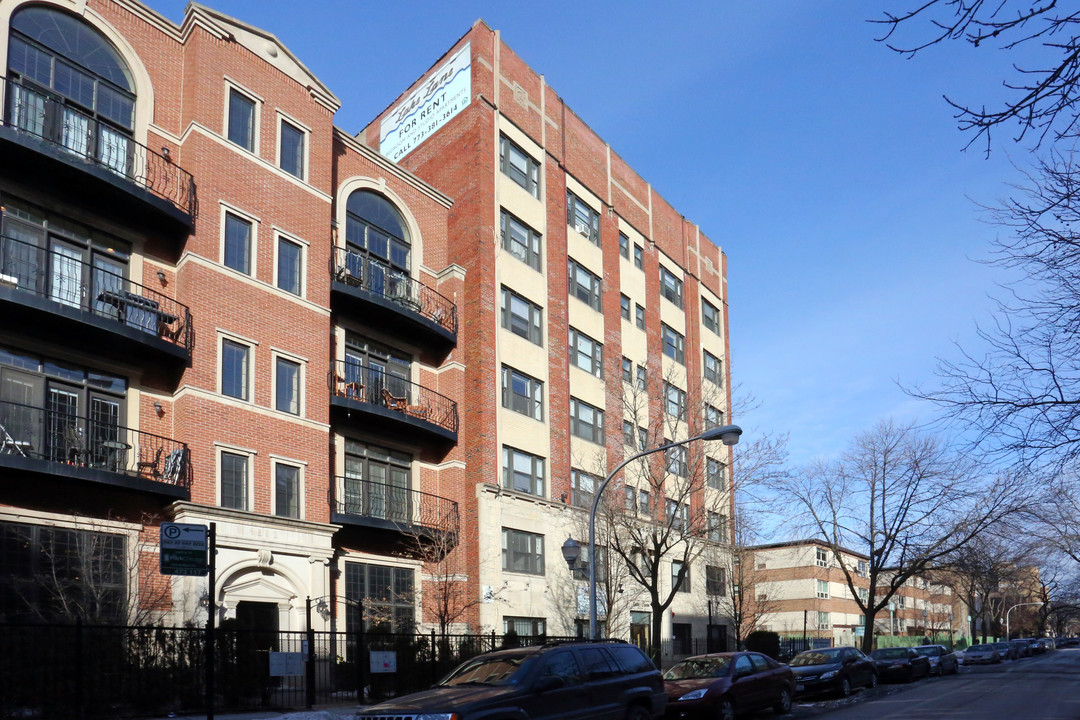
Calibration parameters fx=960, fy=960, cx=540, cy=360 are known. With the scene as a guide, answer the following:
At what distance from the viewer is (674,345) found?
1790 inches

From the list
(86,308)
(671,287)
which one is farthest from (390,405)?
(671,287)

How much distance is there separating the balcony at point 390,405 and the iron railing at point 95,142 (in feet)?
21.2

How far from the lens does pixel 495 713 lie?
11422mm

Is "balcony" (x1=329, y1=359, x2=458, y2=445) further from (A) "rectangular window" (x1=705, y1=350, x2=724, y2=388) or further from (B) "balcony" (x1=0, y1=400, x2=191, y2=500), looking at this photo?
(A) "rectangular window" (x1=705, y1=350, x2=724, y2=388)

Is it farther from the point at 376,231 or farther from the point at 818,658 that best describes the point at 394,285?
the point at 818,658

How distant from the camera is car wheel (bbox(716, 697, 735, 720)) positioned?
1819 cm

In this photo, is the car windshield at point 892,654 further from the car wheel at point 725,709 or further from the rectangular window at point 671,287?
the rectangular window at point 671,287

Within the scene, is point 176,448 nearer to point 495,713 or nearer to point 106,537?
point 106,537

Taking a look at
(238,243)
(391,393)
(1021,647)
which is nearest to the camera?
(238,243)

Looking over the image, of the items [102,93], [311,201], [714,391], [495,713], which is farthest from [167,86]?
[714,391]

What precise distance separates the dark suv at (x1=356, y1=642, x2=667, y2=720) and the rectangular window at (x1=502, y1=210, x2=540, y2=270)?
21.4 m

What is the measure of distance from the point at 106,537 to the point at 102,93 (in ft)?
32.9

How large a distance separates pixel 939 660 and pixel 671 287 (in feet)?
65.1

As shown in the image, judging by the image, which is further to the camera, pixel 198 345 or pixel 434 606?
pixel 434 606
